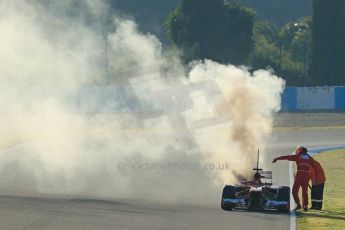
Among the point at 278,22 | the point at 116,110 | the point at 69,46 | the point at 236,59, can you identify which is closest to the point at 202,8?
the point at 236,59

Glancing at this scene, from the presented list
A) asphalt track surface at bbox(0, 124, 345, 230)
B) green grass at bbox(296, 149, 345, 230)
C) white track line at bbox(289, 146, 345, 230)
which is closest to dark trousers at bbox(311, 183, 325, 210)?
green grass at bbox(296, 149, 345, 230)

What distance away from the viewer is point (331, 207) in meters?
25.5

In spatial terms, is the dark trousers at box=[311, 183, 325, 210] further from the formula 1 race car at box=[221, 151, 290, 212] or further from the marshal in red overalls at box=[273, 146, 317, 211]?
the formula 1 race car at box=[221, 151, 290, 212]

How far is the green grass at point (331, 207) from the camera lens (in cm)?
2173

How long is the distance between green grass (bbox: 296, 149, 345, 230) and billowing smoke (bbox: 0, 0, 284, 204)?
2724 millimetres

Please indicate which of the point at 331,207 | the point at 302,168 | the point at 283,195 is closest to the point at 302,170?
the point at 302,168

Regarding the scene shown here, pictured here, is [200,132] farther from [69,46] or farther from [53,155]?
[69,46]

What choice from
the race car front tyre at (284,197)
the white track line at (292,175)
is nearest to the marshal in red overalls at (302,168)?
the white track line at (292,175)

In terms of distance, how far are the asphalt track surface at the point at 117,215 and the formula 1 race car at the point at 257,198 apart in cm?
31

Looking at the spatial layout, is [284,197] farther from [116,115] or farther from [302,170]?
[116,115]

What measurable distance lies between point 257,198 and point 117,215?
3915 millimetres

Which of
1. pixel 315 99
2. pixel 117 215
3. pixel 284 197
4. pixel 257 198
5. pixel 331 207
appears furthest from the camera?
pixel 315 99

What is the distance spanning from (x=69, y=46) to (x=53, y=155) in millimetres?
12093

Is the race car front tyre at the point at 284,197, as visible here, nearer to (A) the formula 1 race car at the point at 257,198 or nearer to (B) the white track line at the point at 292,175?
(A) the formula 1 race car at the point at 257,198
